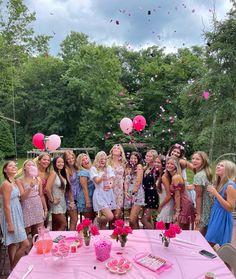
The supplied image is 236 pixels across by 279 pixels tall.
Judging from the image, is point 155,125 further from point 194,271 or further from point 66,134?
point 194,271

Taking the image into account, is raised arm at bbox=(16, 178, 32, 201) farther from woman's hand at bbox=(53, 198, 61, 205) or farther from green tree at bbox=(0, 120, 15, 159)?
green tree at bbox=(0, 120, 15, 159)

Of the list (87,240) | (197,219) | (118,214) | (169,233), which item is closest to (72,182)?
(118,214)

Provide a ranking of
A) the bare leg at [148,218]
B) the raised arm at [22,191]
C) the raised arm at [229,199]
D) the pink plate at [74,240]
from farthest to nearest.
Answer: the bare leg at [148,218], the raised arm at [22,191], the raised arm at [229,199], the pink plate at [74,240]

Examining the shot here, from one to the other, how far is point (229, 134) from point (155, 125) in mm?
8857

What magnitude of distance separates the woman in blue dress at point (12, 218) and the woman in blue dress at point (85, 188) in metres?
0.93

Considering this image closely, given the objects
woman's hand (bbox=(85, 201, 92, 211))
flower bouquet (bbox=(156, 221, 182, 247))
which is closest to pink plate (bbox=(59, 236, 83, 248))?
flower bouquet (bbox=(156, 221, 182, 247))

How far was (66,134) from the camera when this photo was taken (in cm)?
2311

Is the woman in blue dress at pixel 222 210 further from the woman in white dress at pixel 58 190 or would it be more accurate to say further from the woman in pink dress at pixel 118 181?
the woman in white dress at pixel 58 190

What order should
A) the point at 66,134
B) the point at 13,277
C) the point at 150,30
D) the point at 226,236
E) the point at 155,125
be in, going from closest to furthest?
the point at 13,277 → the point at 226,236 → the point at 150,30 → the point at 155,125 → the point at 66,134

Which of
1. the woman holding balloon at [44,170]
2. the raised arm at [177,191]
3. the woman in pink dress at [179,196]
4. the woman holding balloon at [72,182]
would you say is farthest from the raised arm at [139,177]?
the woman holding balloon at [44,170]

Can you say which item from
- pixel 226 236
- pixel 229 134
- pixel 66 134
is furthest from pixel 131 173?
pixel 66 134

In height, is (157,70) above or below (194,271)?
above

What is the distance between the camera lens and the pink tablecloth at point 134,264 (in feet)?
6.29

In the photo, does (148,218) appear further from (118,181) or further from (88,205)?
(88,205)
